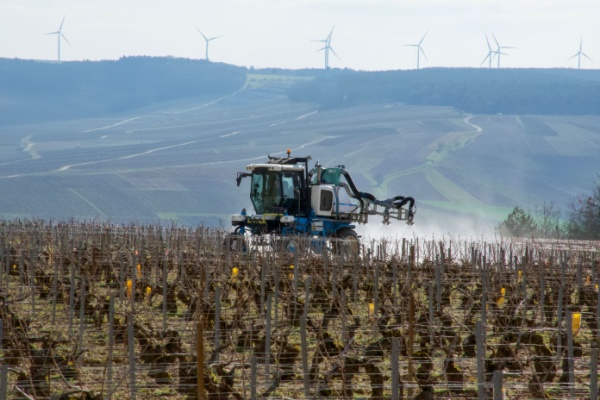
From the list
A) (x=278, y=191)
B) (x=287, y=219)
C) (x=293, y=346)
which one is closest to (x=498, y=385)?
(x=293, y=346)

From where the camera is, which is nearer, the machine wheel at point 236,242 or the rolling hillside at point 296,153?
the machine wheel at point 236,242

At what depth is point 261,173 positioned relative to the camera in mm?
34594

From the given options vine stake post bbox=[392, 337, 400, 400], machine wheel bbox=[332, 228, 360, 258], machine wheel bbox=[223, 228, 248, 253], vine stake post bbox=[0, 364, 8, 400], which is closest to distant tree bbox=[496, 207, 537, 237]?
machine wheel bbox=[332, 228, 360, 258]

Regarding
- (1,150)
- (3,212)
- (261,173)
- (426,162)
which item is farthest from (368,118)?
(261,173)

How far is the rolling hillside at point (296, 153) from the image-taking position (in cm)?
12588

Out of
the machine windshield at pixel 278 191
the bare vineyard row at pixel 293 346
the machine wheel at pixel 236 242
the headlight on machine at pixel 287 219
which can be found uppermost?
the machine windshield at pixel 278 191

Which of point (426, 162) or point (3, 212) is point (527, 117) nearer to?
point (426, 162)

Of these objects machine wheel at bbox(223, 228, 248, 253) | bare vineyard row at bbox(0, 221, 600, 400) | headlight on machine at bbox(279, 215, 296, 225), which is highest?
headlight on machine at bbox(279, 215, 296, 225)

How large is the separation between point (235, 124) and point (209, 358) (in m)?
177

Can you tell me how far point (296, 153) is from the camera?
493 feet

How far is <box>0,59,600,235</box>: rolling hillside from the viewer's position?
125875 millimetres

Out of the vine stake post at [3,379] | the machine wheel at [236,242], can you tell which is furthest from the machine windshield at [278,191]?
the vine stake post at [3,379]

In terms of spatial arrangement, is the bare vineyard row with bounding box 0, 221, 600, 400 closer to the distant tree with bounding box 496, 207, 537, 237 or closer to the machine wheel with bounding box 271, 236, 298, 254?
the machine wheel with bounding box 271, 236, 298, 254

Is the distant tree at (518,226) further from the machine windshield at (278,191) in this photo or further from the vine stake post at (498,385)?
the vine stake post at (498,385)
